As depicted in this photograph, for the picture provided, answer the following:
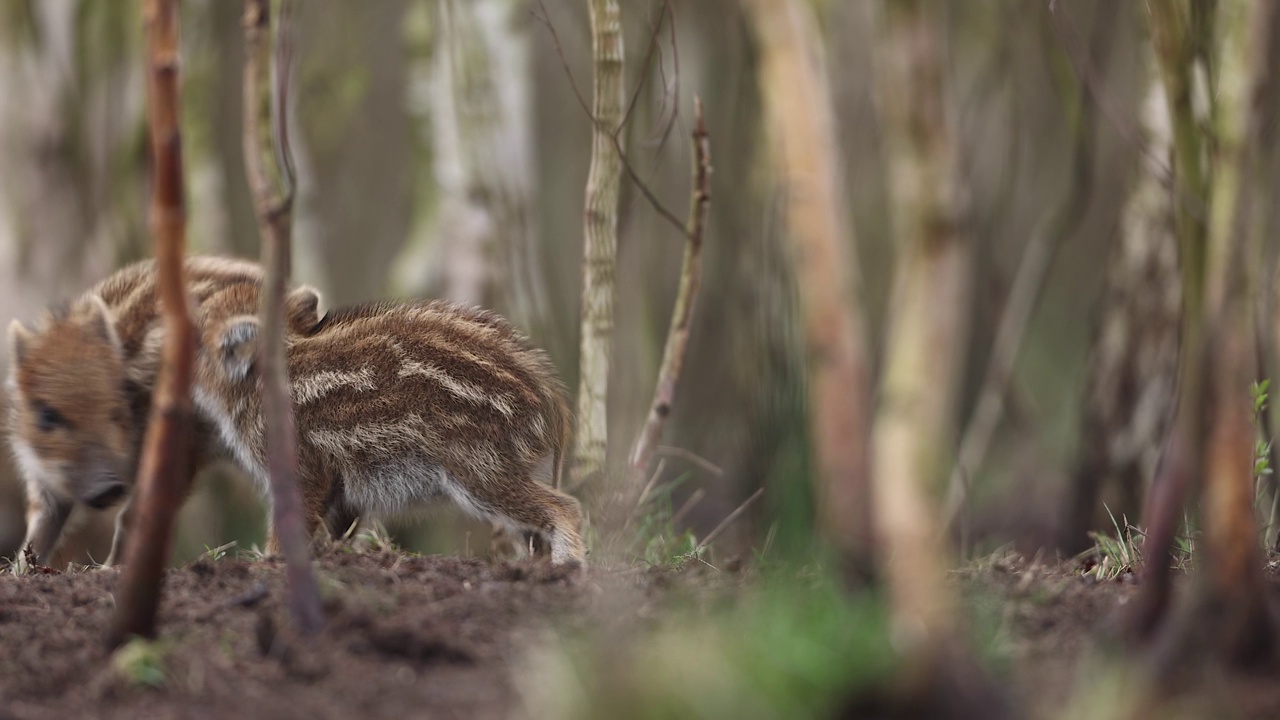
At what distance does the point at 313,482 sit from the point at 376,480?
0.19 meters

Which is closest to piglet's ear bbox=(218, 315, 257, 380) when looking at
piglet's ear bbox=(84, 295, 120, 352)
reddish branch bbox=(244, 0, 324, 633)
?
piglet's ear bbox=(84, 295, 120, 352)

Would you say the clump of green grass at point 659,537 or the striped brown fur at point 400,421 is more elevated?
the striped brown fur at point 400,421

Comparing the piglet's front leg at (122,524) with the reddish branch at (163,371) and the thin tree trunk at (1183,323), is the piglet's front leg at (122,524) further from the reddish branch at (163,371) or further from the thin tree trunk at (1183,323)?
the thin tree trunk at (1183,323)

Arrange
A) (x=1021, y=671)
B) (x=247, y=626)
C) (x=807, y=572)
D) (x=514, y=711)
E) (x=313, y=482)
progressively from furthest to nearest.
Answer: (x=313, y=482)
(x=807, y=572)
(x=247, y=626)
(x=1021, y=671)
(x=514, y=711)

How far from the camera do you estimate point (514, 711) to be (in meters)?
2.14

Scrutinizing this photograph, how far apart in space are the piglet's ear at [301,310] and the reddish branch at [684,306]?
117 cm

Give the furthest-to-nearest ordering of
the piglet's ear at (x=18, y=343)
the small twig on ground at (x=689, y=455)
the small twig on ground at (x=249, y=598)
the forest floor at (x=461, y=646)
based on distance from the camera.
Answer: the piglet's ear at (x=18, y=343)
the small twig on ground at (x=689, y=455)
the small twig on ground at (x=249, y=598)
the forest floor at (x=461, y=646)

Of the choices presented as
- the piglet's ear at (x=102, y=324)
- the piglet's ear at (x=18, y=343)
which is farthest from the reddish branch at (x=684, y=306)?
the piglet's ear at (x=18, y=343)

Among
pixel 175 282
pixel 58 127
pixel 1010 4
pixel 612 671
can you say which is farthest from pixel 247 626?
pixel 1010 4

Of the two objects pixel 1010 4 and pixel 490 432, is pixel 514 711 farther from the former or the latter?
pixel 1010 4

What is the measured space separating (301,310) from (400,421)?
0.59 meters

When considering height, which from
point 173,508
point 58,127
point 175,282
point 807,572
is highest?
point 58,127

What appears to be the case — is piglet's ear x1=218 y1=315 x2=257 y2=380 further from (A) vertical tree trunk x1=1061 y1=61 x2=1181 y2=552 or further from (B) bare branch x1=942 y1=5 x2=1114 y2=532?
(A) vertical tree trunk x1=1061 y1=61 x2=1181 y2=552

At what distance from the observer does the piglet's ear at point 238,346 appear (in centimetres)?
417
